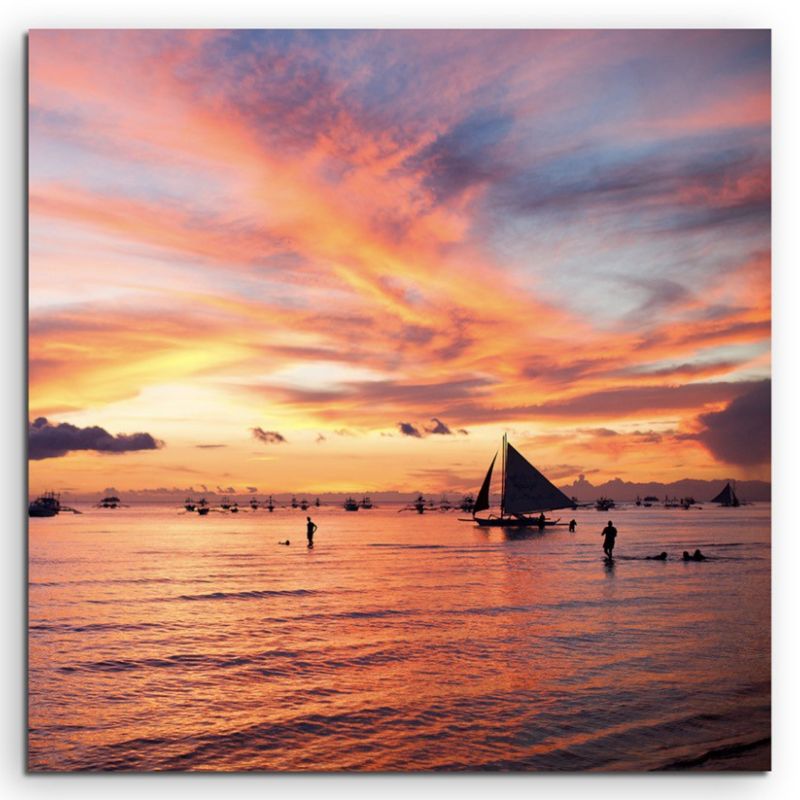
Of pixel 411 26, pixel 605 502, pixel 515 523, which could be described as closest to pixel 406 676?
pixel 411 26

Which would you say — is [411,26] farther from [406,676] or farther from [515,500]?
[515,500]

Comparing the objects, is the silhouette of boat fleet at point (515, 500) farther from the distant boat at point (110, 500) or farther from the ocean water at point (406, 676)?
the ocean water at point (406, 676)

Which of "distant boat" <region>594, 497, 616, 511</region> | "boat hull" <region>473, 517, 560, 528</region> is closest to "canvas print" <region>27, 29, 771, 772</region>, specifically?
"distant boat" <region>594, 497, 616, 511</region>

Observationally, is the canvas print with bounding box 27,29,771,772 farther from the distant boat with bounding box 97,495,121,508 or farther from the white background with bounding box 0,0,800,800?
the distant boat with bounding box 97,495,121,508

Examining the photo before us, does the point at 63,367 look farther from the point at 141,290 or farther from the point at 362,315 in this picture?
the point at 362,315

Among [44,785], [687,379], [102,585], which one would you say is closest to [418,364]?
[687,379]

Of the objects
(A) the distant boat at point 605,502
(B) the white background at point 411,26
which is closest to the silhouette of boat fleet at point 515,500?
(A) the distant boat at point 605,502
